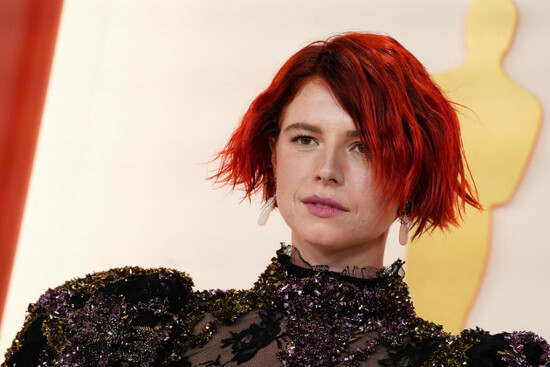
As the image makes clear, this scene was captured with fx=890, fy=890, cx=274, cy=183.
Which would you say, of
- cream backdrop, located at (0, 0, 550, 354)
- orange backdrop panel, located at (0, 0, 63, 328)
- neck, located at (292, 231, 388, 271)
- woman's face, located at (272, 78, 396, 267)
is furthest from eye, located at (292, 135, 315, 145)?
orange backdrop panel, located at (0, 0, 63, 328)

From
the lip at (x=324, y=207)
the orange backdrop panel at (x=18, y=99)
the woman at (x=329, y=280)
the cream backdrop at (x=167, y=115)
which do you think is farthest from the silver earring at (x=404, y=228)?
the orange backdrop panel at (x=18, y=99)

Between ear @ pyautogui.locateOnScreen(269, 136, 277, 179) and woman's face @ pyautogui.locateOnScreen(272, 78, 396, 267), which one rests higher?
ear @ pyautogui.locateOnScreen(269, 136, 277, 179)

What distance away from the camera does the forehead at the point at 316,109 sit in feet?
5.91

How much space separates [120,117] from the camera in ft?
9.27

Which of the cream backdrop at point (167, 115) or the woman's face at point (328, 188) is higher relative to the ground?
the cream backdrop at point (167, 115)

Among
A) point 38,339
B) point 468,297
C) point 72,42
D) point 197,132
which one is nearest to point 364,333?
point 38,339

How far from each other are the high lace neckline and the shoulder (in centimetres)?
18

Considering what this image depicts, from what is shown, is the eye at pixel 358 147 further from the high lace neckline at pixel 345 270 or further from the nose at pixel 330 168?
the high lace neckline at pixel 345 270

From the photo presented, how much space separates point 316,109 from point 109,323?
0.60 m

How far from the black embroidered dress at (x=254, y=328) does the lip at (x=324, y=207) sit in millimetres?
127

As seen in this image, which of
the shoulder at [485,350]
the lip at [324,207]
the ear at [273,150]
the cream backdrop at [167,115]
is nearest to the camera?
the shoulder at [485,350]

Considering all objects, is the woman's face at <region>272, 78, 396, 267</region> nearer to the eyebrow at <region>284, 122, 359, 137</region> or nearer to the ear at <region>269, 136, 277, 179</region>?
the eyebrow at <region>284, 122, 359, 137</region>

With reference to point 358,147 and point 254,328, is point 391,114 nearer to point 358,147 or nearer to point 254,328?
point 358,147

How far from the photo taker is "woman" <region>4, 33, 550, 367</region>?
5.61ft
